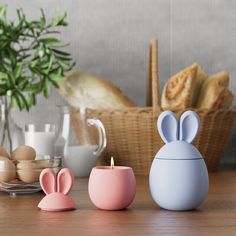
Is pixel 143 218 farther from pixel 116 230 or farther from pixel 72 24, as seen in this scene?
pixel 72 24

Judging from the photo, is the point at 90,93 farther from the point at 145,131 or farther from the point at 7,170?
the point at 7,170

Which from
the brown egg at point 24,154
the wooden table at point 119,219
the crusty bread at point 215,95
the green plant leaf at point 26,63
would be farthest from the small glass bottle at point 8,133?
the crusty bread at point 215,95

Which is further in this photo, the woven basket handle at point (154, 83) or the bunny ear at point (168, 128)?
the woven basket handle at point (154, 83)

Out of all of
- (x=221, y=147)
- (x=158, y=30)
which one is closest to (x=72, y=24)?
→ (x=158, y=30)

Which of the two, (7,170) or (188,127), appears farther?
(7,170)

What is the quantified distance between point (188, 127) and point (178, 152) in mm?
51

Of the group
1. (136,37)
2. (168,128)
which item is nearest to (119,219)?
(168,128)

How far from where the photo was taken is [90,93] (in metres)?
1.66

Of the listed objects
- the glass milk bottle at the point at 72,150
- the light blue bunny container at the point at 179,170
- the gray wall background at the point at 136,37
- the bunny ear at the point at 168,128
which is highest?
the gray wall background at the point at 136,37

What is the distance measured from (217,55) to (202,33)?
3.2 inches

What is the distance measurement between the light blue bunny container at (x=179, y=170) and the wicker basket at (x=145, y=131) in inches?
21.0

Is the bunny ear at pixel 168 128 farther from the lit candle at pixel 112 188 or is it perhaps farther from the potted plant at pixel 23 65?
the potted plant at pixel 23 65

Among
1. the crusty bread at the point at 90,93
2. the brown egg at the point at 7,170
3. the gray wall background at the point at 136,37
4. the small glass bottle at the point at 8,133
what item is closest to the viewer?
the brown egg at the point at 7,170

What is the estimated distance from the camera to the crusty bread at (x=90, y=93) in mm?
1646
